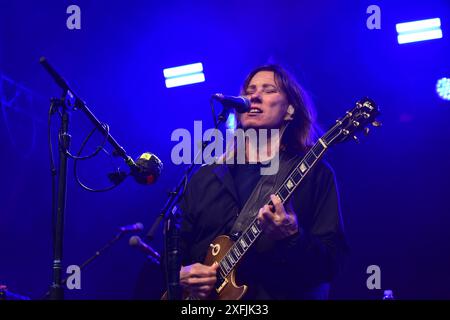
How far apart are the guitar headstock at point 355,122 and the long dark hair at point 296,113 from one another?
0.39 metres

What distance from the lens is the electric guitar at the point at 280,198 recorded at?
3.36 metres

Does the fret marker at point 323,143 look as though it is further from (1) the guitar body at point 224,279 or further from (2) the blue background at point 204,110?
(2) the blue background at point 204,110

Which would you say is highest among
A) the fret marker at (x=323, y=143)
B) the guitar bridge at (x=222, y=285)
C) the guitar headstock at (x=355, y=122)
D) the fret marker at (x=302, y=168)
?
the guitar headstock at (x=355, y=122)

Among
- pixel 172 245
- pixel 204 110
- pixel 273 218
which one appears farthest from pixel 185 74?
pixel 172 245

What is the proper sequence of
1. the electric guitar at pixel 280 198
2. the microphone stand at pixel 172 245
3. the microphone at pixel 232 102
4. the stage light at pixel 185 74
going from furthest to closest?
the stage light at pixel 185 74 < the electric guitar at pixel 280 198 < the microphone at pixel 232 102 < the microphone stand at pixel 172 245

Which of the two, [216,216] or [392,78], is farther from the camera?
[392,78]

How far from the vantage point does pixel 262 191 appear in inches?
143

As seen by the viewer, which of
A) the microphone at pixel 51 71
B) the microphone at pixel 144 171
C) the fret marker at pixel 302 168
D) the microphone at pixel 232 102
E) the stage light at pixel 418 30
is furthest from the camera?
the stage light at pixel 418 30

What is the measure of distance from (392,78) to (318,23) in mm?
796

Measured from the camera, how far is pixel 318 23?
17.4 feet

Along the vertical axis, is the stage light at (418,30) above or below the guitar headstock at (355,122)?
above

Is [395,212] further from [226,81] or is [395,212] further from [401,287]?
[226,81]

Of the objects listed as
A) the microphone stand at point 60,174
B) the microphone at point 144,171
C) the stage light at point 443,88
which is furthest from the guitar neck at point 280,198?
the stage light at point 443,88
